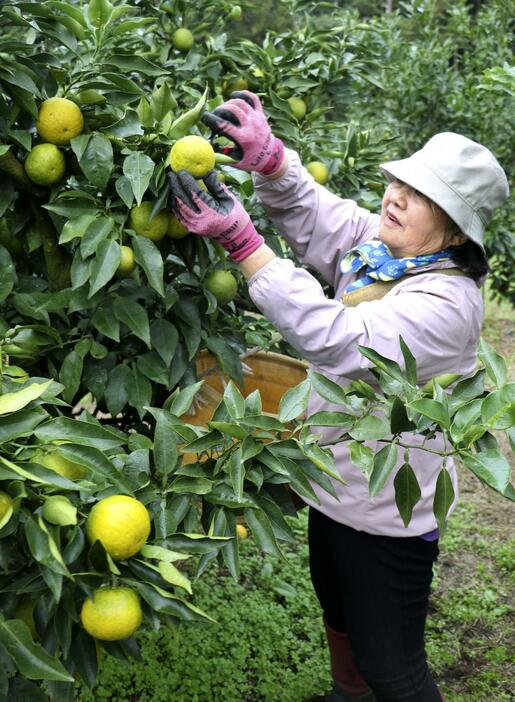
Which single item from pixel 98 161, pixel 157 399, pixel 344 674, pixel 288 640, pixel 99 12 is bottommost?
pixel 288 640

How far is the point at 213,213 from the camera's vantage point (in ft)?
4.61

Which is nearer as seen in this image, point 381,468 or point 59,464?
point 59,464

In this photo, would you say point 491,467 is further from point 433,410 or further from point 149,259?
point 149,259

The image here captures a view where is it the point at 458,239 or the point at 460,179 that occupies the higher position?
the point at 460,179

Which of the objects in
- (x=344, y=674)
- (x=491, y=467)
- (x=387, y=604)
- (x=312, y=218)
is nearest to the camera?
(x=491, y=467)

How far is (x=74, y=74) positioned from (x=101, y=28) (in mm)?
109

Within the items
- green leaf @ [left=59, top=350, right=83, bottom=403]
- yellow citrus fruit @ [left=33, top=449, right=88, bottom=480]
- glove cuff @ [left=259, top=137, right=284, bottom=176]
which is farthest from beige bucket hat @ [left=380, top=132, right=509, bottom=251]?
yellow citrus fruit @ [left=33, top=449, right=88, bottom=480]

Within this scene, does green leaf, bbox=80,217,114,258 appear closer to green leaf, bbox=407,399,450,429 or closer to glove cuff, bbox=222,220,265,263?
glove cuff, bbox=222,220,265,263

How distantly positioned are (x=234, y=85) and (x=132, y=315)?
3.52ft

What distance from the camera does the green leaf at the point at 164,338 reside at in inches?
61.9

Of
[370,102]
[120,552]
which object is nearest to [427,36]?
[370,102]

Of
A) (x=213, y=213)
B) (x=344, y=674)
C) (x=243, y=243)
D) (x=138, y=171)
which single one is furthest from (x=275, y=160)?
(x=344, y=674)

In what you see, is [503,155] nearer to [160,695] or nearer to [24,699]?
[160,695]

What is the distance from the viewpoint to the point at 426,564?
5.93 ft
